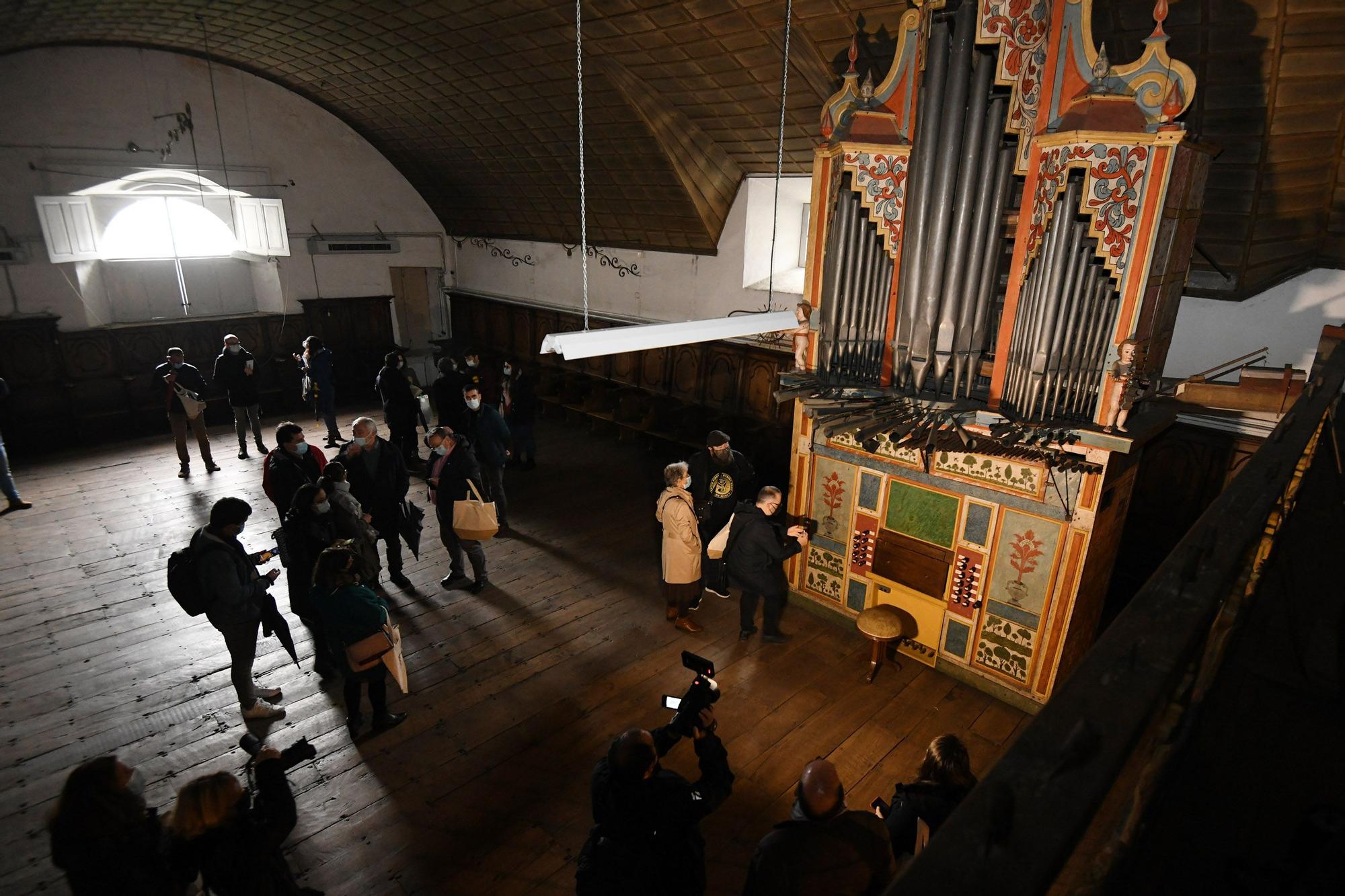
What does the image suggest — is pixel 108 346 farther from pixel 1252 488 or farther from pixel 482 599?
pixel 1252 488

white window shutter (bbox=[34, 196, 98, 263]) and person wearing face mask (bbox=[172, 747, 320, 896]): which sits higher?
white window shutter (bbox=[34, 196, 98, 263])

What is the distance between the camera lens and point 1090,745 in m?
0.75

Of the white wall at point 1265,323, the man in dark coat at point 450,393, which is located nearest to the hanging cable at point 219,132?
the man in dark coat at point 450,393

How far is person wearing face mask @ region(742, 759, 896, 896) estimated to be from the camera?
239 centimetres

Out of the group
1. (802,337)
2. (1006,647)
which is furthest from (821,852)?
(802,337)

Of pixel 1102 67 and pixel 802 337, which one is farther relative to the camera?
pixel 802 337

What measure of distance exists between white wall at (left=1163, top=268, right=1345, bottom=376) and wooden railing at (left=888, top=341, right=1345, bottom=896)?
552 cm

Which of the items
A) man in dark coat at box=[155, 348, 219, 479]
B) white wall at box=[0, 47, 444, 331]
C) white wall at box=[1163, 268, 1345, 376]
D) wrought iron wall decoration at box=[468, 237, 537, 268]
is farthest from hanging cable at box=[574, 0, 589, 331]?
white wall at box=[0, 47, 444, 331]

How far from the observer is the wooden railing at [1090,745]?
2.08ft

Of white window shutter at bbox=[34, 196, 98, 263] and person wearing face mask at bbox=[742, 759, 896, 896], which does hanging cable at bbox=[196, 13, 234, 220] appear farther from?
person wearing face mask at bbox=[742, 759, 896, 896]

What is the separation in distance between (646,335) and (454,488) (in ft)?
11.1

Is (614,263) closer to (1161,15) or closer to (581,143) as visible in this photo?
(581,143)

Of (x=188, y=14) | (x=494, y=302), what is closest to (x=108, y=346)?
(x=188, y=14)

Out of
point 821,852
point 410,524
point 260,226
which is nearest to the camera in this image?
point 821,852
